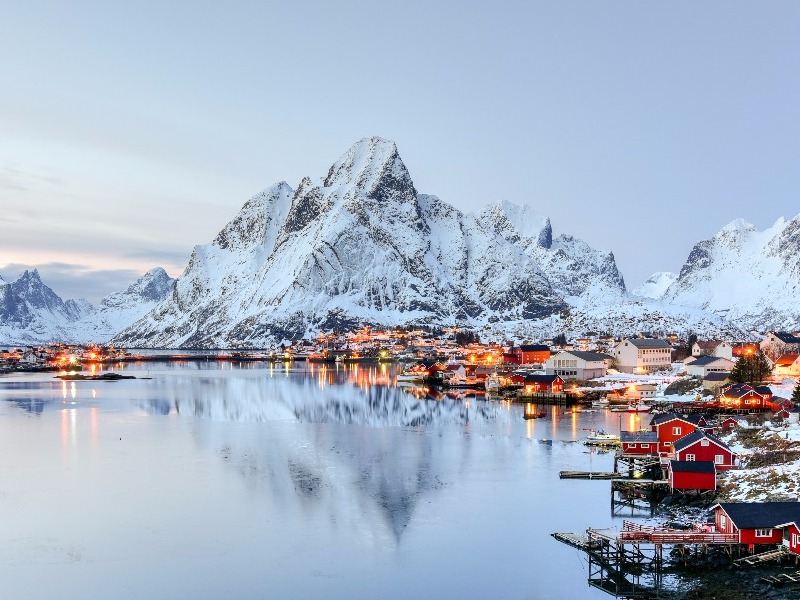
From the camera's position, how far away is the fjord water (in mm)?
26891

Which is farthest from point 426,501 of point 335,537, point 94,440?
point 94,440

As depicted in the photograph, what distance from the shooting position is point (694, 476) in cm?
3534

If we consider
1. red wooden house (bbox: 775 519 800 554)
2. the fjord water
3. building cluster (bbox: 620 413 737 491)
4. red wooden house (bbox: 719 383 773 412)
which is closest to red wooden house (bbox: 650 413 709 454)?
building cluster (bbox: 620 413 737 491)

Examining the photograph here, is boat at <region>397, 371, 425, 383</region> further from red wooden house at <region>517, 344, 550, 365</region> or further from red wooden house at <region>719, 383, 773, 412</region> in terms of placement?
red wooden house at <region>719, 383, 773, 412</region>

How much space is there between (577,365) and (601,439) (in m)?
44.6

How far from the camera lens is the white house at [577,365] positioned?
94562 millimetres

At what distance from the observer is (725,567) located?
85.5ft

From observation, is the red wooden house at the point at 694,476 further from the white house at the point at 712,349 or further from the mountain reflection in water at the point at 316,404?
the white house at the point at 712,349

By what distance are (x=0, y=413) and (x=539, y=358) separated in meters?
80.3

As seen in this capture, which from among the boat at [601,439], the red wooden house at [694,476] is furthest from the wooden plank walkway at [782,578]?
the boat at [601,439]

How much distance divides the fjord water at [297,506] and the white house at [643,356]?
37.9 metres

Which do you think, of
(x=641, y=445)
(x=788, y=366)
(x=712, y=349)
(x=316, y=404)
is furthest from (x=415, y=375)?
(x=641, y=445)

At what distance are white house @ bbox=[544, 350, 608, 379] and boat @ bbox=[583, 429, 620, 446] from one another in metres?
40.8

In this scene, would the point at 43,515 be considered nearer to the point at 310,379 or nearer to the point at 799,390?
the point at 799,390
